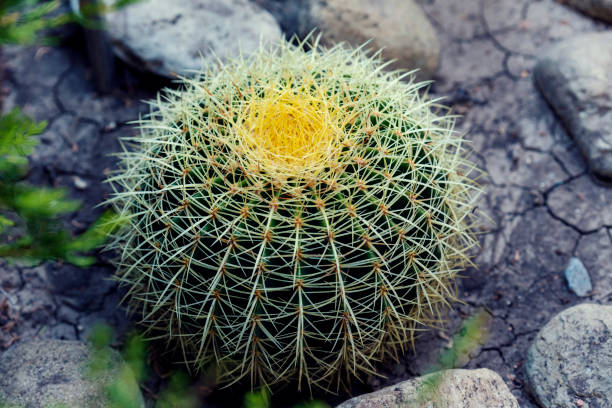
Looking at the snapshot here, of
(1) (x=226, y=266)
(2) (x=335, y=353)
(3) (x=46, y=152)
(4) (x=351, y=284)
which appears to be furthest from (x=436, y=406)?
(3) (x=46, y=152)

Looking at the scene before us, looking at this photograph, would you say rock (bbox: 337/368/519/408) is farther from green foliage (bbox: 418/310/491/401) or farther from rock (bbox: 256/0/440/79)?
rock (bbox: 256/0/440/79)

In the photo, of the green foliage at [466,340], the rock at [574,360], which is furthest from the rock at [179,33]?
the rock at [574,360]

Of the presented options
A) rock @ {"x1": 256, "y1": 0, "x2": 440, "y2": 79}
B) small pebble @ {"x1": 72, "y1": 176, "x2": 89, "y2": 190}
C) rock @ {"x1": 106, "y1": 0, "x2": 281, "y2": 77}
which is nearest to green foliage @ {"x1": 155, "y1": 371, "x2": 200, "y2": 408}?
small pebble @ {"x1": 72, "y1": 176, "x2": 89, "y2": 190}

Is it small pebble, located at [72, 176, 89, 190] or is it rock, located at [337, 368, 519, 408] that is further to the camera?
small pebble, located at [72, 176, 89, 190]

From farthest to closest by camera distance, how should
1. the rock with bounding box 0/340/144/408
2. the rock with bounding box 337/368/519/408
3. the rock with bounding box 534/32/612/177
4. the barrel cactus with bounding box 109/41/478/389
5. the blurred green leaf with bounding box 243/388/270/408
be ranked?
the rock with bounding box 534/32/612/177 < the rock with bounding box 0/340/144/408 < the rock with bounding box 337/368/519/408 < the barrel cactus with bounding box 109/41/478/389 < the blurred green leaf with bounding box 243/388/270/408

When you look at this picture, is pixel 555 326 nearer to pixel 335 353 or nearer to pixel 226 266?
pixel 335 353

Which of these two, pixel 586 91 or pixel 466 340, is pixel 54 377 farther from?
pixel 586 91

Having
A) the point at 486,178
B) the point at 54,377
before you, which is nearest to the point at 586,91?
the point at 486,178
